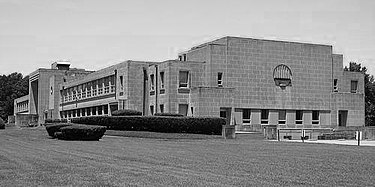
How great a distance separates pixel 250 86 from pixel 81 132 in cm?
2953

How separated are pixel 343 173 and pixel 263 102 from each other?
45056 mm

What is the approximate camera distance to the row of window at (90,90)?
230 ft

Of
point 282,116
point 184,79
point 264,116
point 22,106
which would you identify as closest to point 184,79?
point 184,79

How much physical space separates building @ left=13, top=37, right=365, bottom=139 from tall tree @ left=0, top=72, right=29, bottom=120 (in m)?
74.4

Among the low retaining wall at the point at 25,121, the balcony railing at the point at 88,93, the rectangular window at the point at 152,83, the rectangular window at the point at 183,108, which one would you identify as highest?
the rectangular window at the point at 152,83

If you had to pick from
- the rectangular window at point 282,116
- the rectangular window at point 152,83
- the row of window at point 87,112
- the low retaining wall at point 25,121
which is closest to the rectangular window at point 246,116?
the rectangular window at point 282,116

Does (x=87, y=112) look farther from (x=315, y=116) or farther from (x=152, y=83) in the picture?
(x=315, y=116)

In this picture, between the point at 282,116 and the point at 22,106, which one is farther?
the point at 22,106

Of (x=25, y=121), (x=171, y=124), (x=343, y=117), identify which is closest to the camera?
(x=171, y=124)

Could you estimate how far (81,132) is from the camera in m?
34.8

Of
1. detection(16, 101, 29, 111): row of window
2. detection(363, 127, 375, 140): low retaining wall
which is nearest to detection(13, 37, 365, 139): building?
detection(363, 127, 375, 140): low retaining wall

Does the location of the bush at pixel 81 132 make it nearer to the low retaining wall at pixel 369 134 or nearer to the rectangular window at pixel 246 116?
the low retaining wall at pixel 369 134

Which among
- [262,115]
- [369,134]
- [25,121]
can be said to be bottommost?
[25,121]

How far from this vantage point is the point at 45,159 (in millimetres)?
20828
